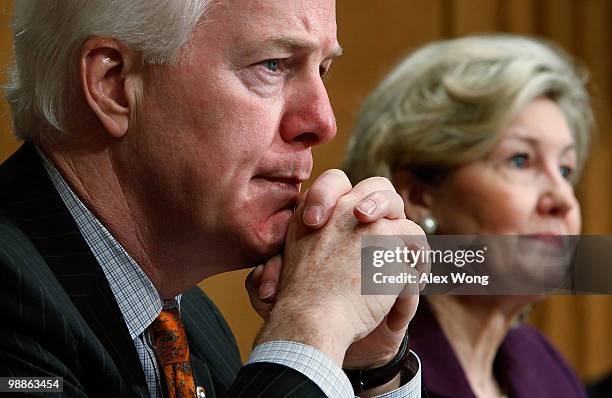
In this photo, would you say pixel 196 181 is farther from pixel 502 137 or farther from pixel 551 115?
pixel 551 115

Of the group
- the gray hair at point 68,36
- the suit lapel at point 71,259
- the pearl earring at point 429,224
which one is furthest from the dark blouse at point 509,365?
the gray hair at point 68,36

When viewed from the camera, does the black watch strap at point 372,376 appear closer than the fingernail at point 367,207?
No

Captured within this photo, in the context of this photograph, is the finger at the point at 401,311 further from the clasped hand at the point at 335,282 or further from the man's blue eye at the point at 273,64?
Answer: the man's blue eye at the point at 273,64

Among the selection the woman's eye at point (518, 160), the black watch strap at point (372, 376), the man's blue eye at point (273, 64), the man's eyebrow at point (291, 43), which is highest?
the woman's eye at point (518, 160)

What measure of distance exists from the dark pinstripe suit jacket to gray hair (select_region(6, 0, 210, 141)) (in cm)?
8

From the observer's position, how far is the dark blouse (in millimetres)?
2287

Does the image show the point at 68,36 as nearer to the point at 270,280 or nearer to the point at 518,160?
the point at 270,280

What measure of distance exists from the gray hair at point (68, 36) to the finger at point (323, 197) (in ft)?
0.98

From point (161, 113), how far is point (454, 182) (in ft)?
4.10

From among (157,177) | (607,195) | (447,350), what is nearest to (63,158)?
(157,177)

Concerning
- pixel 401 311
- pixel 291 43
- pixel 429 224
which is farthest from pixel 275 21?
pixel 429 224

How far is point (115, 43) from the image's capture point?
1420 mm

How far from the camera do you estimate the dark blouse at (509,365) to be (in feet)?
7.50

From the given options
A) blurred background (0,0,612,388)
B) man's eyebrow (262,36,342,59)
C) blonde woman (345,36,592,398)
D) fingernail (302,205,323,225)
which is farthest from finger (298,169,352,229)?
blurred background (0,0,612,388)
